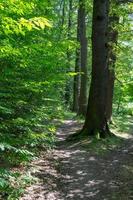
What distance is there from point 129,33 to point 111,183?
8.52m

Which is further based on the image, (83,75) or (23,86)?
(83,75)

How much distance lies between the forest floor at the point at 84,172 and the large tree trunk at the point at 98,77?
2.42 ft

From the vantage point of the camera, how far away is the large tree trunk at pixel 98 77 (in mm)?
12602

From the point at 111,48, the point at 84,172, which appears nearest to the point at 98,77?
the point at 111,48

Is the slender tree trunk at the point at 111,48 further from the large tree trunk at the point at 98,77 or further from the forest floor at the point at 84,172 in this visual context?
the forest floor at the point at 84,172

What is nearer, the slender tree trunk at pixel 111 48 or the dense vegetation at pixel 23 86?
the dense vegetation at pixel 23 86

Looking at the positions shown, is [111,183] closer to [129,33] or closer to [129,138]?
[129,138]

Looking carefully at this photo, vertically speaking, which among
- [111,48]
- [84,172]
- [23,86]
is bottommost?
[84,172]

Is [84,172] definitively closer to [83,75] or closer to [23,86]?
[23,86]

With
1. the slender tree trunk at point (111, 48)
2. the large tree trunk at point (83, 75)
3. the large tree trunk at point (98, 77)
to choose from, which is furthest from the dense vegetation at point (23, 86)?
the large tree trunk at point (83, 75)

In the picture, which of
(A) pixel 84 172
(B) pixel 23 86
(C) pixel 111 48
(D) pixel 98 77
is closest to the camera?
(B) pixel 23 86

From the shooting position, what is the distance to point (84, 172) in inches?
365

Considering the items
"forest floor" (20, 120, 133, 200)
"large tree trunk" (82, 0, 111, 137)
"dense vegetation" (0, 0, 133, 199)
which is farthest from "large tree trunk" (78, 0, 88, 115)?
"forest floor" (20, 120, 133, 200)

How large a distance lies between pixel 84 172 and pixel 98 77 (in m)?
4.44
